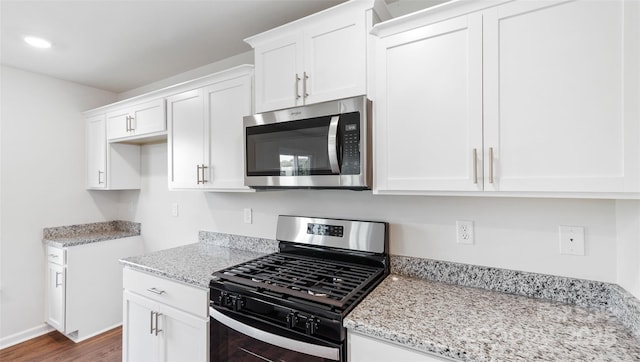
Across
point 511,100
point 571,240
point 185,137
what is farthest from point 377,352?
point 185,137

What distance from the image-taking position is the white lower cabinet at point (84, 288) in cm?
272

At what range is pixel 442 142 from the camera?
4.27ft

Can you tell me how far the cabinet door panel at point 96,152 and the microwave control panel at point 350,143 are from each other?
2.69 meters

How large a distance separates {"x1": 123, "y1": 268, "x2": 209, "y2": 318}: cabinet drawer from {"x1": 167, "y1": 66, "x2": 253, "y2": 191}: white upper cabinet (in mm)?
657

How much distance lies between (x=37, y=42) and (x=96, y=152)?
1125 millimetres

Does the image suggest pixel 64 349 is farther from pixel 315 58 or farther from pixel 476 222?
pixel 476 222

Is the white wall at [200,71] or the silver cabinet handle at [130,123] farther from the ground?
the white wall at [200,71]

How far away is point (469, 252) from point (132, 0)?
7.56 feet

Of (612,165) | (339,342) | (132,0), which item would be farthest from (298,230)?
(132,0)

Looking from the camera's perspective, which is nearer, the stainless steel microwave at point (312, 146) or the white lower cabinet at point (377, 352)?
the white lower cabinet at point (377, 352)

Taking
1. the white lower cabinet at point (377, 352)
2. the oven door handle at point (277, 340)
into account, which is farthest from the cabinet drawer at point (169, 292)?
the white lower cabinet at point (377, 352)

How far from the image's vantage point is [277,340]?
131 cm

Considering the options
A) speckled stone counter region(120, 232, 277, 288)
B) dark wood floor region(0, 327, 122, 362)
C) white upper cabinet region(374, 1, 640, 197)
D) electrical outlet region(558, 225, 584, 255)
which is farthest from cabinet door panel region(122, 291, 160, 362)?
electrical outlet region(558, 225, 584, 255)

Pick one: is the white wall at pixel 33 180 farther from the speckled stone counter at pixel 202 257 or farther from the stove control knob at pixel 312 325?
the stove control knob at pixel 312 325
